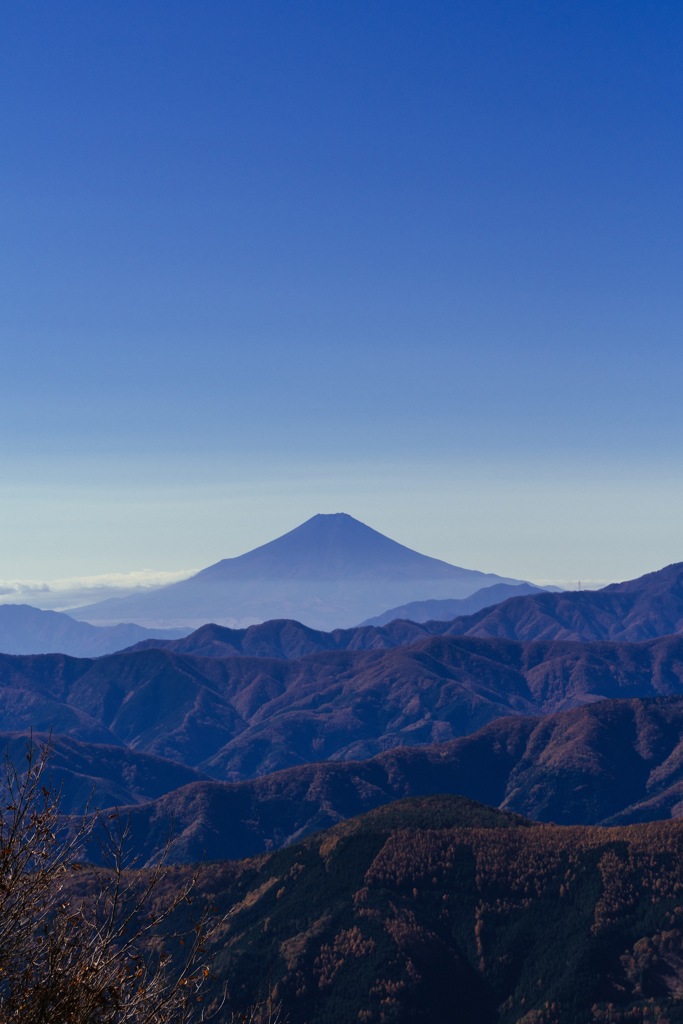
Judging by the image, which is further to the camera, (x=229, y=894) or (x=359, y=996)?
(x=229, y=894)

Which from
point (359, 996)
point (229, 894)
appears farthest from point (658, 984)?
point (229, 894)

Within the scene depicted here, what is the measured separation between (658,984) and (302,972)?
4184 centimetres

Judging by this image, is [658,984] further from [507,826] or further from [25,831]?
→ [25,831]

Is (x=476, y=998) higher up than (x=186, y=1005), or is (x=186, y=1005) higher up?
(x=186, y=1005)

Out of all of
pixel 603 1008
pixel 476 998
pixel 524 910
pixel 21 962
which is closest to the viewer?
pixel 21 962

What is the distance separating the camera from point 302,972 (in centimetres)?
12531

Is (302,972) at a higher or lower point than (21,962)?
lower

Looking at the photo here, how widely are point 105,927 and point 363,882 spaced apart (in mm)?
128974

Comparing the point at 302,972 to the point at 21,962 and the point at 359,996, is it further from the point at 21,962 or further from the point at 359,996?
the point at 21,962

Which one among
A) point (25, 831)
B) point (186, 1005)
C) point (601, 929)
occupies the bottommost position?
point (601, 929)

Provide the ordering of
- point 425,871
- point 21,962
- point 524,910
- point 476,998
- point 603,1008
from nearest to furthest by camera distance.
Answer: point 21,962, point 603,1008, point 476,998, point 524,910, point 425,871

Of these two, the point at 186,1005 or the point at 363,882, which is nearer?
the point at 186,1005

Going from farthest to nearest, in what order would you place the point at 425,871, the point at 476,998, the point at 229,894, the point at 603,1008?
the point at 229,894
the point at 425,871
the point at 476,998
the point at 603,1008

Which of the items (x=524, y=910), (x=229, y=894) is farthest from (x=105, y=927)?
(x=229, y=894)
